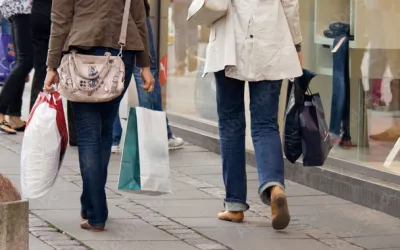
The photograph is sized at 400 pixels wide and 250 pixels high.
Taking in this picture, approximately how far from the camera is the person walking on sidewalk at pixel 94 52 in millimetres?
6191

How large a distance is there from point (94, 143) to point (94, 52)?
0.52m

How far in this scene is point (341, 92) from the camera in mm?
8133

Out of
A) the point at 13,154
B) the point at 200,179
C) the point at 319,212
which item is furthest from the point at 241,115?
the point at 13,154

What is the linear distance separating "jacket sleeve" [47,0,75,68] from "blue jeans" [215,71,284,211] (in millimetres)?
999

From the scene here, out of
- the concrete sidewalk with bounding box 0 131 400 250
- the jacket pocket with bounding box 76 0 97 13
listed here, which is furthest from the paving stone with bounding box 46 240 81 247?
the jacket pocket with bounding box 76 0 97 13

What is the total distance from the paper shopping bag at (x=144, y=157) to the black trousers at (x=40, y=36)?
2.92 metres

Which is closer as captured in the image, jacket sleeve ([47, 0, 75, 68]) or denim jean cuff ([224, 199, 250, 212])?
jacket sleeve ([47, 0, 75, 68])

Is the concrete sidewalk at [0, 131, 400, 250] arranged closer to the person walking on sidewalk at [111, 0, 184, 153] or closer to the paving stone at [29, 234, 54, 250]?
the paving stone at [29, 234, 54, 250]

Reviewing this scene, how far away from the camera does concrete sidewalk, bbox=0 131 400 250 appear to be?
6148mm

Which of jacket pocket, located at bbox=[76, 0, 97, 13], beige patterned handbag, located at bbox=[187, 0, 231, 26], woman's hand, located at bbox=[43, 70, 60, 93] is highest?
jacket pocket, located at bbox=[76, 0, 97, 13]

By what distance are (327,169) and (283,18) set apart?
1.69m

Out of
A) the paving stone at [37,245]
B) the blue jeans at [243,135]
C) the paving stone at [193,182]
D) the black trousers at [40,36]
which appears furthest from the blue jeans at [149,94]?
the paving stone at [37,245]

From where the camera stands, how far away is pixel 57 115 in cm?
643

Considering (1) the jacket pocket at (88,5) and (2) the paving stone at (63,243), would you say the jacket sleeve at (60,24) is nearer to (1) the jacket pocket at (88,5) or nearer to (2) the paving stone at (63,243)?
(1) the jacket pocket at (88,5)
